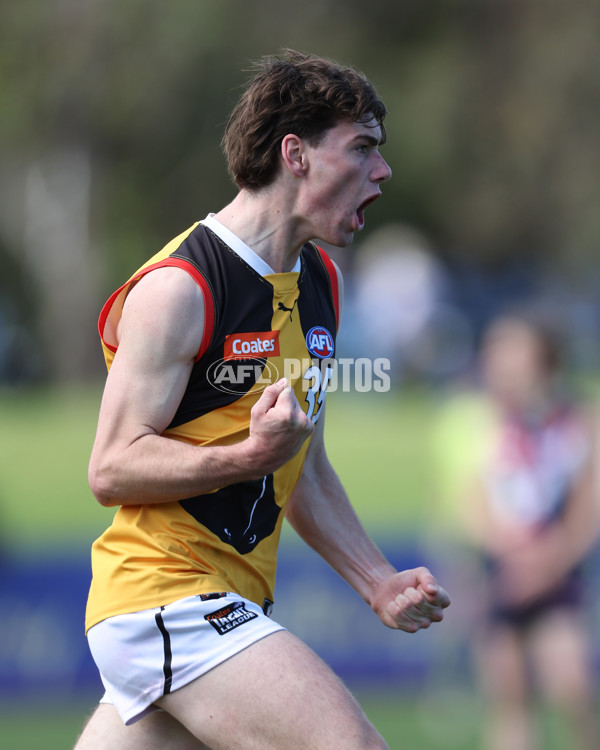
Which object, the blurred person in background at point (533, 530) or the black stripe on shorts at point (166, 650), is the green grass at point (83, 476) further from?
the black stripe on shorts at point (166, 650)

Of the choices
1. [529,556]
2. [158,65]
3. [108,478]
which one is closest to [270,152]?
[108,478]

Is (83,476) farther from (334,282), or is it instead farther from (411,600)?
(411,600)

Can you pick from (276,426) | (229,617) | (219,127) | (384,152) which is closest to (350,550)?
(229,617)

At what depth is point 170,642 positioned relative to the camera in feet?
9.55

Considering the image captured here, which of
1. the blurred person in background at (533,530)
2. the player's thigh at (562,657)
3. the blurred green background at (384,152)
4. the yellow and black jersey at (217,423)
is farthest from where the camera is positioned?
the blurred green background at (384,152)

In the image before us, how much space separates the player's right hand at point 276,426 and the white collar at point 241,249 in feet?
1.61

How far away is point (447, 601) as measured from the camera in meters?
3.17

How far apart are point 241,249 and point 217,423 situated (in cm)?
51

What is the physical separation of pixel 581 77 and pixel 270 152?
26654 mm

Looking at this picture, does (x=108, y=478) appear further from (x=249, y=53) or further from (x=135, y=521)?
(x=249, y=53)

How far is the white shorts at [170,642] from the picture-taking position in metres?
2.89

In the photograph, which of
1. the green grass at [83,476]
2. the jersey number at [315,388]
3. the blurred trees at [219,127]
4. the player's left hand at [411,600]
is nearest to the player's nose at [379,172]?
the jersey number at [315,388]

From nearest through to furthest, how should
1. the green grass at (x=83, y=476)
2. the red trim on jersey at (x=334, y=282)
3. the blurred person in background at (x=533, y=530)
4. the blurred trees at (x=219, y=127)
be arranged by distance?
the red trim on jersey at (x=334, y=282) < the blurred person in background at (x=533, y=530) < the green grass at (x=83, y=476) < the blurred trees at (x=219, y=127)

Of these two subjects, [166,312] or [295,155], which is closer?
[166,312]
